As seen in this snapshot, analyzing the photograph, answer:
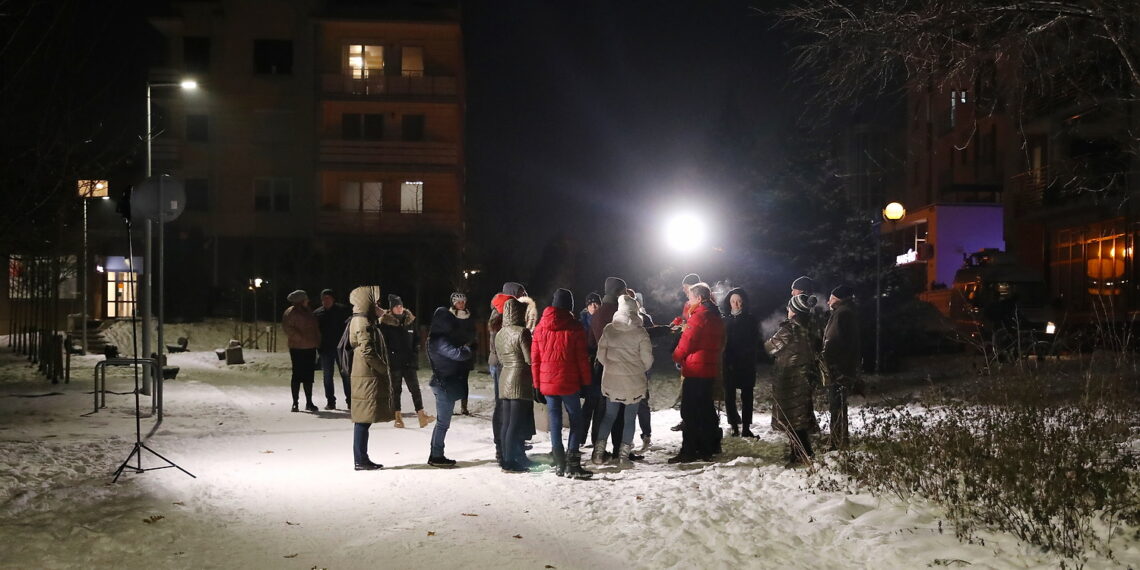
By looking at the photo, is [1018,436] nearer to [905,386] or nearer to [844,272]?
[905,386]

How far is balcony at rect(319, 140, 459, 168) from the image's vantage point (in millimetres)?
42312

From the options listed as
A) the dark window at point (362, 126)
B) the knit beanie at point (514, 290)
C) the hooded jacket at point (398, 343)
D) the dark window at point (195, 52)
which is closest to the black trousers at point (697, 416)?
the knit beanie at point (514, 290)

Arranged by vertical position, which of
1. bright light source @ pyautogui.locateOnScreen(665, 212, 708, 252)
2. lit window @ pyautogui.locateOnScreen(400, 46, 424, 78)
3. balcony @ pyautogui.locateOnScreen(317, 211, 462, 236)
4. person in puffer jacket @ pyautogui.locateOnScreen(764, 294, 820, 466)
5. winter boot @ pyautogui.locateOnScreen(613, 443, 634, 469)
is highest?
lit window @ pyautogui.locateOnScreen(400, 46, 424, 78)

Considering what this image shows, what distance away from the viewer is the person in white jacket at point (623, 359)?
1002 centimetres

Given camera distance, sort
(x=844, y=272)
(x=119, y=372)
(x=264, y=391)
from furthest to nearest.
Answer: (x=844, y=272), (x=119, y=372), (x=264, y=391)

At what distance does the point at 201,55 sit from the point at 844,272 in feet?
106

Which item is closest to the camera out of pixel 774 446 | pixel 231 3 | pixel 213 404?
pixel 774 446

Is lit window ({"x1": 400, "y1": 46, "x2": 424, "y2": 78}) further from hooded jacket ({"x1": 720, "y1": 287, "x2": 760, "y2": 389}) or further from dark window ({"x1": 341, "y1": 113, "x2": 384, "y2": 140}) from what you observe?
hooded jacket ({"x1": 720, "y1": 287, "x2": 760, "y2": 389})

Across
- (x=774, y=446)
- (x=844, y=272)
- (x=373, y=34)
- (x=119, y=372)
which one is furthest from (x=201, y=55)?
(x=774, y=446)

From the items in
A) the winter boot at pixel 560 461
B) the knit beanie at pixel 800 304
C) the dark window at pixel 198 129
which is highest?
the dark window at pixel 198 129

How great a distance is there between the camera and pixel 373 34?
42.5m

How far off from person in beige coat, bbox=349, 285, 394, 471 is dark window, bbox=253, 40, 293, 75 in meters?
35.8

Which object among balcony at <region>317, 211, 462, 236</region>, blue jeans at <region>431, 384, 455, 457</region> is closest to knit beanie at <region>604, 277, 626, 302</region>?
blue jeans at <region>431, 384, 455, 457</region>

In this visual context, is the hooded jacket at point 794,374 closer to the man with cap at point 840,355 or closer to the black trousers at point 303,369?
the man with cap at point 840,355
